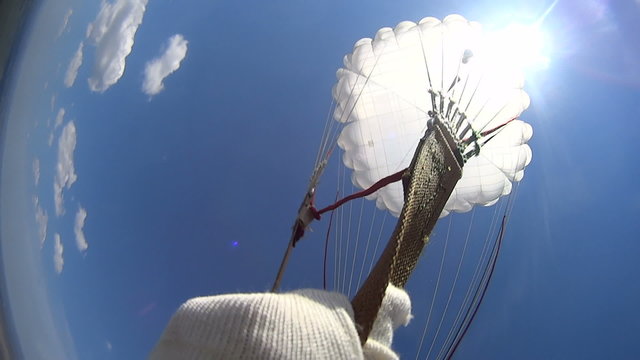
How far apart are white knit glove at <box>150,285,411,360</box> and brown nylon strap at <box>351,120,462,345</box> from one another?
30 centimetres

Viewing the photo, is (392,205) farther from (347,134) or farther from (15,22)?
(15,22)

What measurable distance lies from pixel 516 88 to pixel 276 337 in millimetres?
6382

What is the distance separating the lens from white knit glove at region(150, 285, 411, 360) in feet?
4.25

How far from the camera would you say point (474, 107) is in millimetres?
6418

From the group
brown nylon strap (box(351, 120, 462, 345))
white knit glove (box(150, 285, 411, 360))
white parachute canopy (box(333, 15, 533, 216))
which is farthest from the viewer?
white parachute canopy (box(333, 15, 533, 216))

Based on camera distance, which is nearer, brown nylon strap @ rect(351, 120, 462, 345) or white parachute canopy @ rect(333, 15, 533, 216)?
brown nylon strap @ rect(351, 120, 462, 345)

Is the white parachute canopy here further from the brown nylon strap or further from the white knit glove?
the white knit glove

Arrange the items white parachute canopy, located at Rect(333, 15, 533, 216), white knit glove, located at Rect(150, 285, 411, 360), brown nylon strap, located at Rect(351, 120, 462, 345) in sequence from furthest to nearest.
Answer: white parachute canopy, located at Rect(333, 15, 533, 216)
brown nylon strap, located at Rect(351, 120, 462, 345)
white knit glove, located at Rect(150, 285, 411, 360)

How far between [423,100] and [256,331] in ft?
18.5

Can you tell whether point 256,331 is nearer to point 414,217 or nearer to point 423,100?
point 414,217

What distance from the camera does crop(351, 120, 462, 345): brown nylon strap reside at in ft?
Answer: 6.17

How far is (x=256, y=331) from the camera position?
1305mm

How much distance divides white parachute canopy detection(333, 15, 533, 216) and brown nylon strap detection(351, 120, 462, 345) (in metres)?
1.99

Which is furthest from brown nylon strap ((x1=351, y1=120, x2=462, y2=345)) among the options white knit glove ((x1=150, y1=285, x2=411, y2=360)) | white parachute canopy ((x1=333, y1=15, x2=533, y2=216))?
white parachute canopy ((x1=333, y1=15, x2=533, y2=216))
